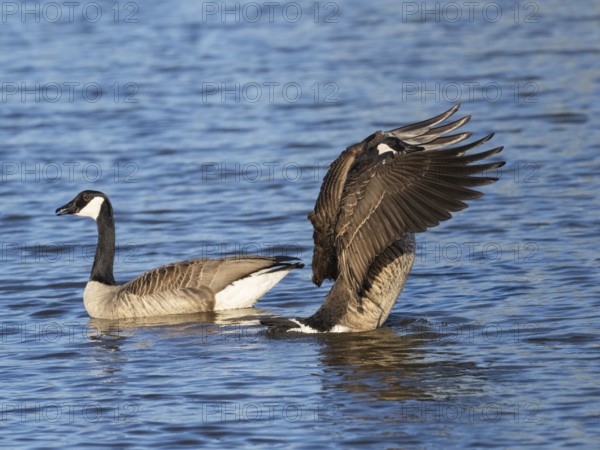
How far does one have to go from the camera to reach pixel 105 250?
1209cm

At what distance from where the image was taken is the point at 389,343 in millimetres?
9914

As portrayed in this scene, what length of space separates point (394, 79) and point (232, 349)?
11552mm

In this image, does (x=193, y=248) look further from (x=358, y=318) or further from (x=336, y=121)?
(x=336, y=121)

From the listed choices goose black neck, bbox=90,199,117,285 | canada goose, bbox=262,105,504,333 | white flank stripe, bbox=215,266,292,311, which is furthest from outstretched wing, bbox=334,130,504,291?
goose black neck, bbox=90,199,117,285

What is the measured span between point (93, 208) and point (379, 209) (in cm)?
426

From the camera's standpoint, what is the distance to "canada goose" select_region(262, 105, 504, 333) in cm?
884

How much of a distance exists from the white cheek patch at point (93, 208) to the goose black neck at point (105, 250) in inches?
1.4

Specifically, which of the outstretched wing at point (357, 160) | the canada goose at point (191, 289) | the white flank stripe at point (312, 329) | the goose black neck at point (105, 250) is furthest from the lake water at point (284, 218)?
the outstretched wing at point (357, 160)

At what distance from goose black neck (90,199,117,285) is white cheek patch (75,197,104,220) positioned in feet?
0.12

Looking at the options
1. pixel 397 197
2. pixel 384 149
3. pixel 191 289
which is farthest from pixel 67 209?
pixel 397 197

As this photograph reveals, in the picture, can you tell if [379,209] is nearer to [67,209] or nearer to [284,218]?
[67,209]

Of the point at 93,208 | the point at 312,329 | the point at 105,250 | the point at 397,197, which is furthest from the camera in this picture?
the point at 93,208

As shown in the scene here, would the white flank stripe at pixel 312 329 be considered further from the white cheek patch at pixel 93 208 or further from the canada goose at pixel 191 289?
the white cheek patch at pixel 93 208

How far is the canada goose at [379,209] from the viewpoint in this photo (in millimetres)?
8844
